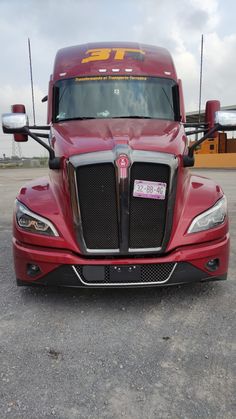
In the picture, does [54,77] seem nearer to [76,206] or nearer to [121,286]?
[76,206]

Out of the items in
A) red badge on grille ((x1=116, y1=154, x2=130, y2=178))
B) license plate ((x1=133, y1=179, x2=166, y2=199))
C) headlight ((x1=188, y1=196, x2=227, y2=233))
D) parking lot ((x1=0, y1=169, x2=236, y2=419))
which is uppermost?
red badge on grille ((x1=116, y1=154, x2=130, y2=178))

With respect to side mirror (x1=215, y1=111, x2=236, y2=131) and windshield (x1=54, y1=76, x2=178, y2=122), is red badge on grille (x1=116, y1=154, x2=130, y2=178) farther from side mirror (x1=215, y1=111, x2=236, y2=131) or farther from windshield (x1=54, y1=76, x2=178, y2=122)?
windshield (x1=54, y1=76, x2=178, y2=122)

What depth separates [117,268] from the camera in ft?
11.6

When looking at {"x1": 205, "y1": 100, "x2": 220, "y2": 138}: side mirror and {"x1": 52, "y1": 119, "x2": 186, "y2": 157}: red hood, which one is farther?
{"x1": 205, "y1": 100, "x2": 220, "y2": 138}: side mirror

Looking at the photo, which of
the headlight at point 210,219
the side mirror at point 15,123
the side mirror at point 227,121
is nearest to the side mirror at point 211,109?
the side mirror at point 227,121

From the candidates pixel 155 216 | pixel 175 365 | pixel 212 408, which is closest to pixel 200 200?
pixel 155 216

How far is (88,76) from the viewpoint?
531 centimetres

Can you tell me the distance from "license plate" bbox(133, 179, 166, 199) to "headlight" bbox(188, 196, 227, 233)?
0.41 m

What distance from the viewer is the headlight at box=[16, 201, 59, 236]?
3.64 meters

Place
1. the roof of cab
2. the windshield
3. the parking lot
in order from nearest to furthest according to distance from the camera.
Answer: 1. the parking lot
2. the windshield
3. the roof of cab

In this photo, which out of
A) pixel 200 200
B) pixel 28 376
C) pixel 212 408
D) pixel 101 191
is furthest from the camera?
pixel 200 200

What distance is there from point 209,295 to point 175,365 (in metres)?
1.36

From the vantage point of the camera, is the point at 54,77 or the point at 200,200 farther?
the point at 54,77

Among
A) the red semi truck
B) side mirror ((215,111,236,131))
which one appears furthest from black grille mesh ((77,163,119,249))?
side mirror ((215,111,236,131))
